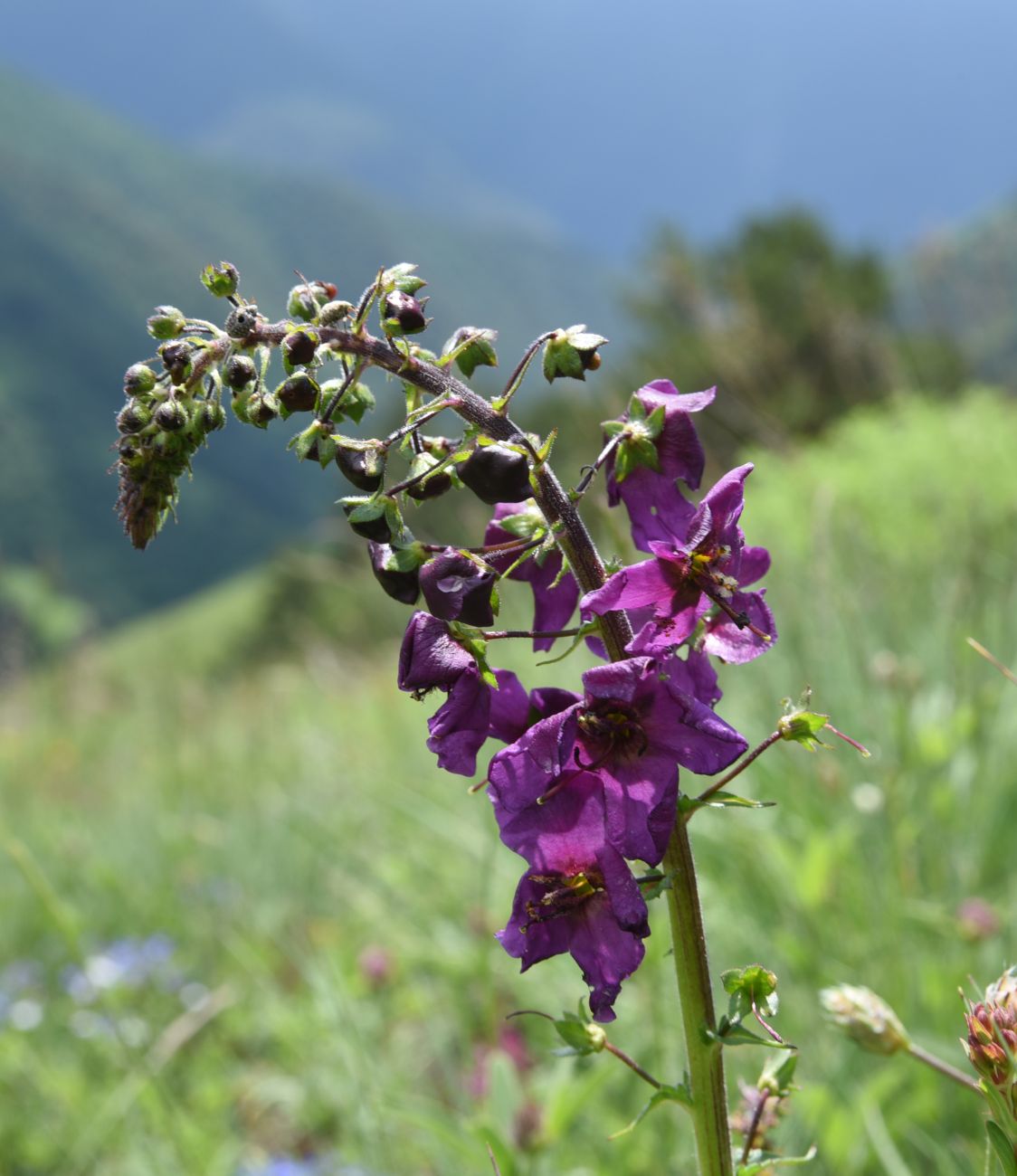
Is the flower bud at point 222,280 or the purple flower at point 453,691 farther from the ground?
the flower bud at point 222,280

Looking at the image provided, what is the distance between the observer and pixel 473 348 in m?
1.21

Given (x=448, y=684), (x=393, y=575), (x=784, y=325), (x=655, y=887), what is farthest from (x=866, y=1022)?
(x=784, y=325)

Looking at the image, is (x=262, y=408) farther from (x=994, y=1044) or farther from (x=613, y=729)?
(x=994, y=1044)

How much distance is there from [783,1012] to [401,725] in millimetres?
4472

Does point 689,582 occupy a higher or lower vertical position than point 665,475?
lower

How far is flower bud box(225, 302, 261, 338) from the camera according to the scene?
1.10 meters

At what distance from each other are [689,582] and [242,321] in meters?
0.54

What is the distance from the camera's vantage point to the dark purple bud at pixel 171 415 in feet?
3.58

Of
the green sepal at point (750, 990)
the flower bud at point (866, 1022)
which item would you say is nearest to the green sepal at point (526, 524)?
the green sepal at point (750, 990)

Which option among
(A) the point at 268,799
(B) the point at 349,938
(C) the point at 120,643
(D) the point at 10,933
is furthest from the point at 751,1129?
(C) the point at 120,643

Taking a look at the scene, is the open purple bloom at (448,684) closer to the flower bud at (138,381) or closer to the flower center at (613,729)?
the flower center at (613,729)

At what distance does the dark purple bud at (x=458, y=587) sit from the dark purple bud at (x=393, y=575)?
0.02 meters

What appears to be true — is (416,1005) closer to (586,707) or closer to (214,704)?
(586,707)

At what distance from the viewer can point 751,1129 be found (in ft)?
3.73
